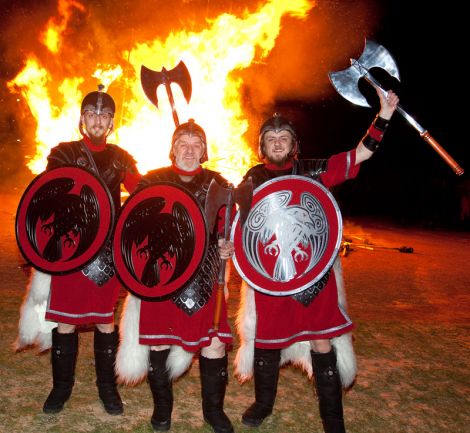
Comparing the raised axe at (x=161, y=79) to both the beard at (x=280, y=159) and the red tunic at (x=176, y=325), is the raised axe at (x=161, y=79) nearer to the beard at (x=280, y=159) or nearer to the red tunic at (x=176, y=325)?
the red tunic at (x=176, y=325)

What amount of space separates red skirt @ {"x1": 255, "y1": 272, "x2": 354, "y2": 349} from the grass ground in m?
0.66

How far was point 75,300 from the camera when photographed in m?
2.92

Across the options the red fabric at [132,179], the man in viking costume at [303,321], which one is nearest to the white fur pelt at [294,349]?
the man in viking costume at [303,321]

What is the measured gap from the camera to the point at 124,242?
106 inches

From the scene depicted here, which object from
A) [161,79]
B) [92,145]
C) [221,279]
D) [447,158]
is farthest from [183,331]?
[161,79]

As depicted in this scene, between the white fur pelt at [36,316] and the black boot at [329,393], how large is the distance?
1930 millimetres

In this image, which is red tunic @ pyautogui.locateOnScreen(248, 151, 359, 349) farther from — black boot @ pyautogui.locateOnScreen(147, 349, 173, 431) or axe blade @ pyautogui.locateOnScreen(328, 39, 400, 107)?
black boot @ pyautogui.locateOnScreen(147, 349, 173, 431)

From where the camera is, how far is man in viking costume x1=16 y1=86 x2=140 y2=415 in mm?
2920

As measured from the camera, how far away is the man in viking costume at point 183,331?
9.14ft

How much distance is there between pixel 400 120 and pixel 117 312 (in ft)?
75.8

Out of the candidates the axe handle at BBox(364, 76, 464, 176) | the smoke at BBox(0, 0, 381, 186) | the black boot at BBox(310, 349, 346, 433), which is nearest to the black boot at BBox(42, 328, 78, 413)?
the black boot at BBox(310, 349, 346, 433)

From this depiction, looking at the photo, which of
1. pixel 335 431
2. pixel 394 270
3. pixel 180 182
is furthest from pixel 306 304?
pixel 394 270

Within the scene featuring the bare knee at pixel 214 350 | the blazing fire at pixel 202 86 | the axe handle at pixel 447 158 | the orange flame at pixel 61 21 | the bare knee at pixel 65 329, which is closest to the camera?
the axe handle at pixel 447 158

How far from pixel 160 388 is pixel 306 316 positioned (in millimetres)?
1073
